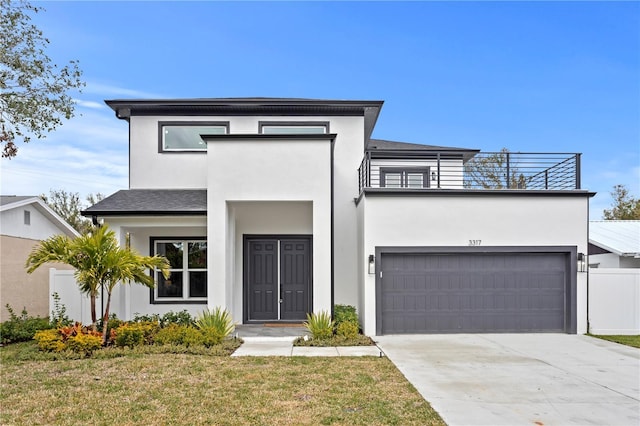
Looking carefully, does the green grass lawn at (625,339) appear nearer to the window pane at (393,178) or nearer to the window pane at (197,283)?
the window pane at (393,178)

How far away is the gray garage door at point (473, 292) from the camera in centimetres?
1213

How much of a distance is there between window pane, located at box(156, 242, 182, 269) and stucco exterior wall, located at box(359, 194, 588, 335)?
17.8 feet

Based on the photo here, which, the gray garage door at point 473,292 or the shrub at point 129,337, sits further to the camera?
the gray garage door at point 473,292

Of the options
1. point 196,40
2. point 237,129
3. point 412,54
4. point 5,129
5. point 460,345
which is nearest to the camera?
point 460,345

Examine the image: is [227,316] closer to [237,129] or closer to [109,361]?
[109,361]

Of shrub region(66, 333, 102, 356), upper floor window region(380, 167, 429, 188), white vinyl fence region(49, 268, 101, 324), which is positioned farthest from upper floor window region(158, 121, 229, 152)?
shrub region(66, 333, 102, 356)

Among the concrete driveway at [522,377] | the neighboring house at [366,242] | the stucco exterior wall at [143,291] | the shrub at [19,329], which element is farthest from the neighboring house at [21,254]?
the concrete driveway at [522,377]

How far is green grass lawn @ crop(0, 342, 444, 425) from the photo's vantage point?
5.86 m

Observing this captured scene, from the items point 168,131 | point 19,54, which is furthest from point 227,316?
point 19,54

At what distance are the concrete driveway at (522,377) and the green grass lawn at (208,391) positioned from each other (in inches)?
23.2

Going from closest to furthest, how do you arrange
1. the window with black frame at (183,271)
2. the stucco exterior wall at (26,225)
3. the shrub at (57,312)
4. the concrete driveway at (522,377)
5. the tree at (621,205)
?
the concrete driveway at (522,377)
the shrub at (57,312)
the window with black frame at (183,271)
the stucco exterior wall at (26,225)
the tree at (621,205)

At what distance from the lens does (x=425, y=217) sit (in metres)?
12.2

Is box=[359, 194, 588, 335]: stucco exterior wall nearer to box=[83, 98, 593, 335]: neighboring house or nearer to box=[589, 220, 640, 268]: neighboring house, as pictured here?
box=[83, 98, 593, 335]: neighboring house

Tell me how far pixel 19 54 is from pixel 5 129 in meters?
1.82
